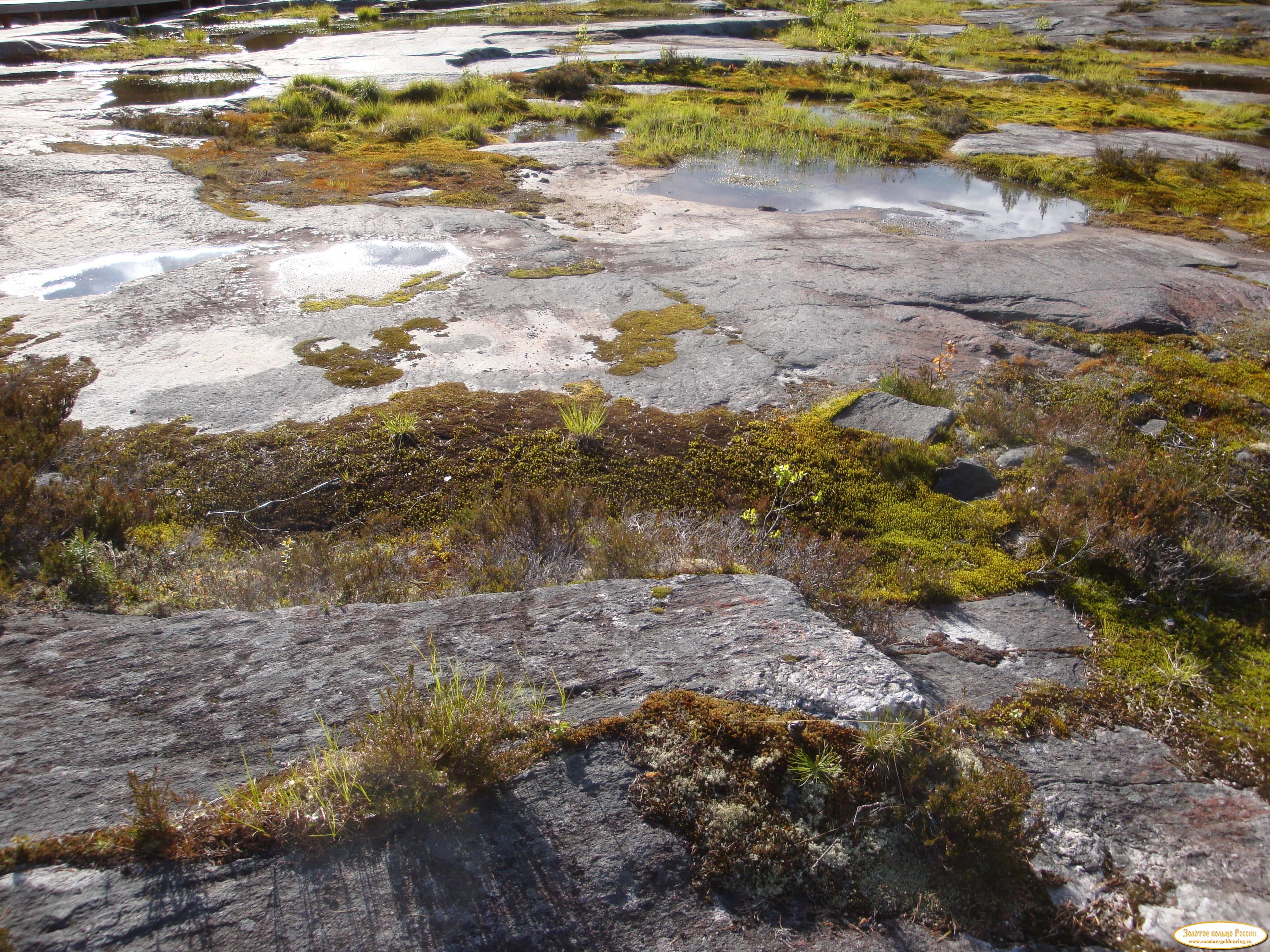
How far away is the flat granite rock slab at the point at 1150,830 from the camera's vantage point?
2357 mm

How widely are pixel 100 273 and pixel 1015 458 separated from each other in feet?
28.2

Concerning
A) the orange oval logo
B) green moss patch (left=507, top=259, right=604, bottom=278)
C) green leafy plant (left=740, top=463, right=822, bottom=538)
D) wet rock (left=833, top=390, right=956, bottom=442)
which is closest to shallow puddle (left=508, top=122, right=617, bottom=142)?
green moss patch (left=507, top=259, right=604, bottom=278)

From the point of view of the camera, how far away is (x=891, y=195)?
11.7 meters

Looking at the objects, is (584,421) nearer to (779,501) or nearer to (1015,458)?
(779,501)

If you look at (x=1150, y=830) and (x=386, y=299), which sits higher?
(x=386, y=299)

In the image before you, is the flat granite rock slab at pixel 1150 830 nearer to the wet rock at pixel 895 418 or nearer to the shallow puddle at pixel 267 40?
the wet rock at pixel 895 418

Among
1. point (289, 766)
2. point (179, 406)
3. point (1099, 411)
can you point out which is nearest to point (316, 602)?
point (289, 766)

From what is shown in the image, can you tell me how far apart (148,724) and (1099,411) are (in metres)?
6.45

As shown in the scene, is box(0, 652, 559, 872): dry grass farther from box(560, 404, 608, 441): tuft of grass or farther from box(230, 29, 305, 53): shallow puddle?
box(230, 29, 305, 53): shallow puddle

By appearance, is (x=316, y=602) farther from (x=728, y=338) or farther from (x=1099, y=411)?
(x=1099, y=411)

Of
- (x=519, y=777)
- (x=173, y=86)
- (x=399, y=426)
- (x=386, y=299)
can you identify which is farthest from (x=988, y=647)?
(x=173, y=86)

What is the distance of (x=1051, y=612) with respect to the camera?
3953mm

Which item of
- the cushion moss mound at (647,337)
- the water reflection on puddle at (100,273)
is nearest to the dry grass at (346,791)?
the cushion moss mound at (647,337)

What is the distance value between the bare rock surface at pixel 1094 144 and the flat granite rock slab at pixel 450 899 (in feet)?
49.7
